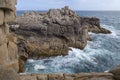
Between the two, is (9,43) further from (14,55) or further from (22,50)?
(22,50)

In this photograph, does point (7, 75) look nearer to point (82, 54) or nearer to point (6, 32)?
point (6, 32)

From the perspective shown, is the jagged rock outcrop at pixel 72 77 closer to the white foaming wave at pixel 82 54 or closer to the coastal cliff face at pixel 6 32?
the coastal cliff face at pixel 6 32

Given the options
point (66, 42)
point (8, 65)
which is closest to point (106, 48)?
point (66, 42)

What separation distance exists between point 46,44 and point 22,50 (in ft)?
32.0

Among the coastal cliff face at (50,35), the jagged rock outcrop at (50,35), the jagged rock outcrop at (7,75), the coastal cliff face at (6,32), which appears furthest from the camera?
the coastal cliff face at (50,35)

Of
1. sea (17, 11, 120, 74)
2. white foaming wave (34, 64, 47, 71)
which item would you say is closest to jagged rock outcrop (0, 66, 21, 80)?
sea (17, 11, 120, 74)

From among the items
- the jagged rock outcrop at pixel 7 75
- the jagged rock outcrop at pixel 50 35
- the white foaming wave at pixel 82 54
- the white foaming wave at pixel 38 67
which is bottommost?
the white foaming wave at pixel 38 67

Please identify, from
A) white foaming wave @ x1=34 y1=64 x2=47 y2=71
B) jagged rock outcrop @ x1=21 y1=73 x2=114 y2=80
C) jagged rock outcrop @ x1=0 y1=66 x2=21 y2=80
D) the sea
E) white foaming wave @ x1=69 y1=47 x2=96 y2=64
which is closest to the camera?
jagged rock outcrop @ x1=0 y1=66 x2=21 y2=80

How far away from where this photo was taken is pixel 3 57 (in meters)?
15.4

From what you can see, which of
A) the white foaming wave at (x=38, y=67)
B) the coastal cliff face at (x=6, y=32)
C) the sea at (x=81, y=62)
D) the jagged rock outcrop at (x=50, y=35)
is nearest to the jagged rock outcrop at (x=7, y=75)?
the coastal cliff face at (x=6, y=32)

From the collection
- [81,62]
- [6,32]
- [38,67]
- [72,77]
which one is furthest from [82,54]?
[6,32]

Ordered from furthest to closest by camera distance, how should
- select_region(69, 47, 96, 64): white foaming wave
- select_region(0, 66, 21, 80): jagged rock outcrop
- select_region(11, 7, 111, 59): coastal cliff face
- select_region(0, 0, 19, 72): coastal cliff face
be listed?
1. select_region(11, 7, 111, 59): coastal cliff face
2. select_region(69, 47, 96, 64): white foaming wave
3. select_region(0, 0, 19, 72): coastal cliff face
4. select_region(0, 66, 21, 80): jagged rock outcrop

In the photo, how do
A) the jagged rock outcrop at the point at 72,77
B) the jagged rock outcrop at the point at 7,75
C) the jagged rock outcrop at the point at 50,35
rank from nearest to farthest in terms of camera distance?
the jagged rock outcrop at the point at 7,75 → the jagged rock outcrop at the point at 72,77 → the jagged rock outcrop at the point at 50,35

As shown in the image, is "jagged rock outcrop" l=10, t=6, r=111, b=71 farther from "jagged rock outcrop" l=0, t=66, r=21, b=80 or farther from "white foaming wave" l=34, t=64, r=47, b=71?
"jagged rock outcrop" l=0, t=66, r=21, b=80
